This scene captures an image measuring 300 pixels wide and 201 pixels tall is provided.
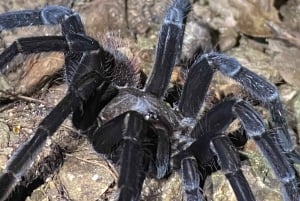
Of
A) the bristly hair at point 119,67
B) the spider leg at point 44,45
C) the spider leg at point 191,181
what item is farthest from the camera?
the bristly hair at point 119,67

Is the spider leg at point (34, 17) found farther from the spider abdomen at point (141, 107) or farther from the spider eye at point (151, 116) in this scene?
the spider eye at point (151, 116)

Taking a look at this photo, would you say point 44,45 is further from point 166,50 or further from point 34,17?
point 166,50

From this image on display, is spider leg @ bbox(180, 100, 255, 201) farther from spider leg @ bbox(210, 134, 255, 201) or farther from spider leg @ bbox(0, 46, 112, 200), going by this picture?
spider leg @ bbox(0, 46, 112, 200)

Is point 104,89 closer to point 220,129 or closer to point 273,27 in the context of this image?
point 220,129

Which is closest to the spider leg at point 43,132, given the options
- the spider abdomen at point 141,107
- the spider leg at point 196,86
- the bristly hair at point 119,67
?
the spider abdomen at point 141,107

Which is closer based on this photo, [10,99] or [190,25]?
[10,99]

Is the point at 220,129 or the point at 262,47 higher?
the point at 220,129

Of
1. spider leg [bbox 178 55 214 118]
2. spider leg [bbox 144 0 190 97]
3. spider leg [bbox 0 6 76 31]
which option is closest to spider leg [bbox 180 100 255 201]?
spider leg [bbox 178 55 214 118]

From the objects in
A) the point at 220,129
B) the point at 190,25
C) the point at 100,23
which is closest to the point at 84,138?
the point at 220,129
